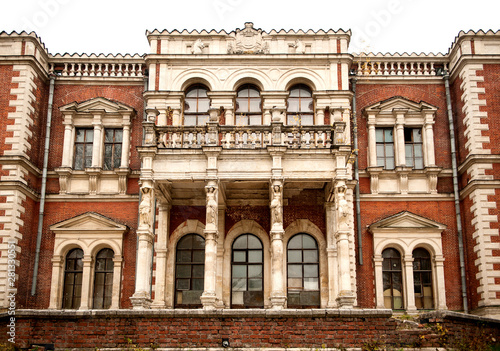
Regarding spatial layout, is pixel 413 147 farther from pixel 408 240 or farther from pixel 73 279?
pixel 73 279

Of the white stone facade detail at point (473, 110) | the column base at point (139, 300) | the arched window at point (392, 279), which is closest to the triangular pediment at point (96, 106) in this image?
the column base at point (139, 300)

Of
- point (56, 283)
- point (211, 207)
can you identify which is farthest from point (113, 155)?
point (211, 207)

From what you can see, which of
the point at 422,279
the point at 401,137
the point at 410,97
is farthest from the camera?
the point at 410,97

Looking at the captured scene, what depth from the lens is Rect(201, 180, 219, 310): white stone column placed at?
19.6 m

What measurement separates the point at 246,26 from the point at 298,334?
576 inches

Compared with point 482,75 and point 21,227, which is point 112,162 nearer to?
point 21,227

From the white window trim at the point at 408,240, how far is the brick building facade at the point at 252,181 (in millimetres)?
57

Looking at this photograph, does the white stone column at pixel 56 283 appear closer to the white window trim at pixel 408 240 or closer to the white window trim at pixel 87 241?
the white window trim at pixel 87 241

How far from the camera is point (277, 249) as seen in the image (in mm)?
20359

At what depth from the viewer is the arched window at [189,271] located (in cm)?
2406

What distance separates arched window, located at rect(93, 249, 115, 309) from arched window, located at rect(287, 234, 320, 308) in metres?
7.23

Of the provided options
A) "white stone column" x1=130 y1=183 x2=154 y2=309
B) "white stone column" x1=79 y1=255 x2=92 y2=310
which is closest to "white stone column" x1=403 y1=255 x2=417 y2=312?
"white stone column" x1=130 y1=183 x2=154 y2=309

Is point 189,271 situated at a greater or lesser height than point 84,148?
lesser

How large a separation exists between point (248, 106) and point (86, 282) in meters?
9.80
